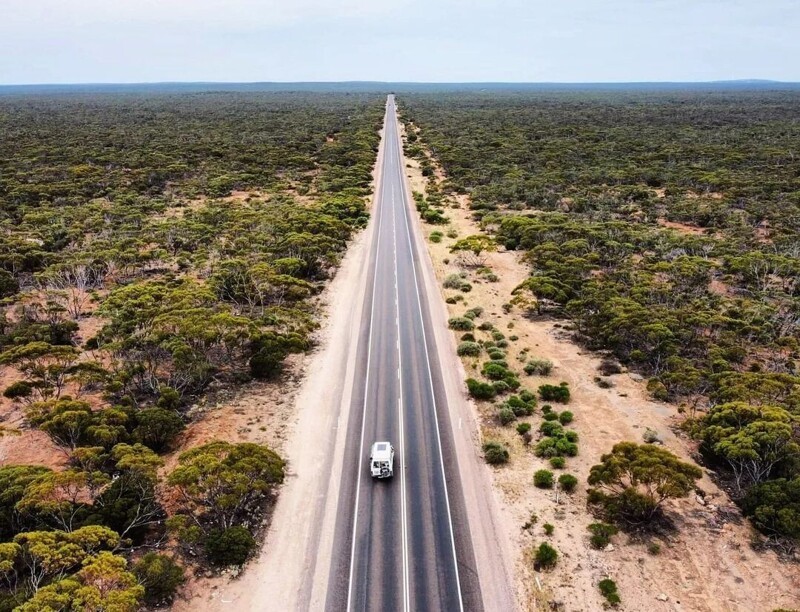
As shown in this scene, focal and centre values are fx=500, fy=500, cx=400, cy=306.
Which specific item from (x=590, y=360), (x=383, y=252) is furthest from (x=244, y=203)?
(x=590, y=360)

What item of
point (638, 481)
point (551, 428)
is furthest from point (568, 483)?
point (551, 428)

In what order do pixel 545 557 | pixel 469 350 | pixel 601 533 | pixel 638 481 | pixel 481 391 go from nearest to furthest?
pixel 545 557, pixel 601 533, pixel 638 481, pixel 481 391, pixel 469 350

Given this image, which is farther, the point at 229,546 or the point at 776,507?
the point at 776,507

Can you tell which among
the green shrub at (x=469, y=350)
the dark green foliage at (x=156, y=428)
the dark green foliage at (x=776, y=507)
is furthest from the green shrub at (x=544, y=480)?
the dark green foliage at (x=156, y=428)

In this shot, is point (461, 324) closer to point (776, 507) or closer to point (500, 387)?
point (500, 387)

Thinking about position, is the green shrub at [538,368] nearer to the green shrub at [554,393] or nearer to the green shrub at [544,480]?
the green shrub at [554,393]

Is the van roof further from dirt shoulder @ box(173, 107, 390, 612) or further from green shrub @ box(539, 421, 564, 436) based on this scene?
green shrub @ box(539, 421, 564, 436)
